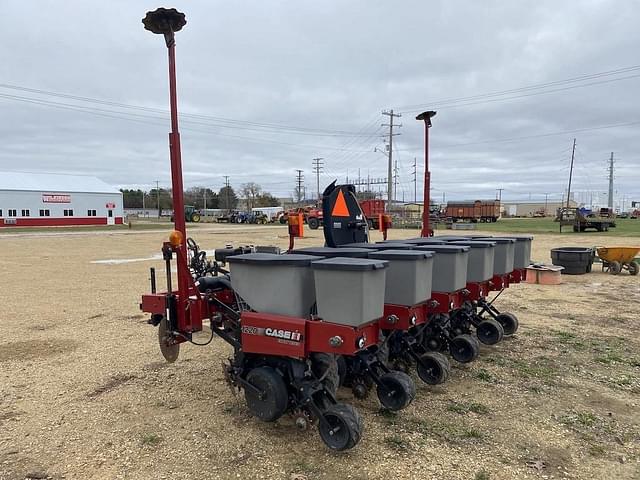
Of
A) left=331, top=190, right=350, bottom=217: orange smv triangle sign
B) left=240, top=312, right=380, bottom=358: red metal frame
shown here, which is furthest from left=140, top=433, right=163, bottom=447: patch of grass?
left=331, top=190, right=350, bottom=217: orange smv triangle sign

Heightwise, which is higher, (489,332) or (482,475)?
(489,332)

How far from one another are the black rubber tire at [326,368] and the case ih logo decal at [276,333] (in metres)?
0.31

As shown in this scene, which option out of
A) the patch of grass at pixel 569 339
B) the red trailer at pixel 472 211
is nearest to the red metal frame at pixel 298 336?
the patch of grass at pixel 569 339

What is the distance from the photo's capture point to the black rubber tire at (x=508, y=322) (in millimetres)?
6070

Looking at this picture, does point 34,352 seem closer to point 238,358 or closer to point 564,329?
point 238,358

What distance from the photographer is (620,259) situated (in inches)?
465

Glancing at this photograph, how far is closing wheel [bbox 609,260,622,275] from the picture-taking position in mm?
11734

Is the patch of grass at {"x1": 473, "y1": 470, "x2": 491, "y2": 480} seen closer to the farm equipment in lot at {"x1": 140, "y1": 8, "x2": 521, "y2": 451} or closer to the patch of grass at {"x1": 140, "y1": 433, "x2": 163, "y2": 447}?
the farm equipment in lot at {"x1": 140, "y1": 8, "x2": 521, "y2": 451}

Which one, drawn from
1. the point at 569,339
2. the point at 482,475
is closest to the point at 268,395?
the point at 482,475

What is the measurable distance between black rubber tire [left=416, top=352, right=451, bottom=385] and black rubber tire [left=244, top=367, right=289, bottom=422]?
149 cm

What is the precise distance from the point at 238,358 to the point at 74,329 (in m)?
3.86

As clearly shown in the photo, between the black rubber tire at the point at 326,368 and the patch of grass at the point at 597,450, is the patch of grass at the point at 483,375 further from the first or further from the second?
the black rubber tire at the point at 326,368

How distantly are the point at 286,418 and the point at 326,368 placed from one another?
2.16 ft

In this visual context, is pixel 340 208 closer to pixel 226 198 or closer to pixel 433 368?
pixel 433 368
